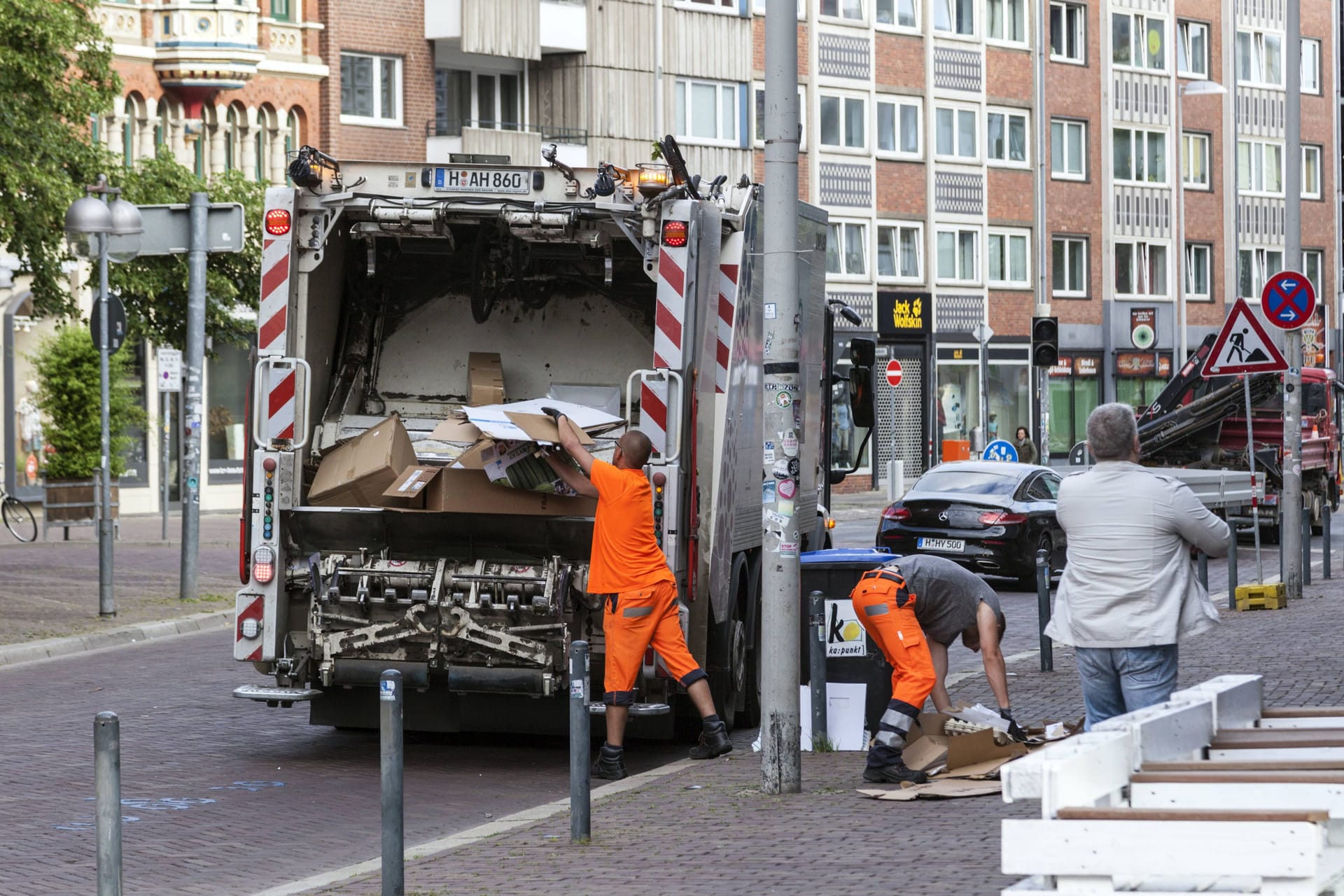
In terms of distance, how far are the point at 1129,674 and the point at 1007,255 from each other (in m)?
50.8

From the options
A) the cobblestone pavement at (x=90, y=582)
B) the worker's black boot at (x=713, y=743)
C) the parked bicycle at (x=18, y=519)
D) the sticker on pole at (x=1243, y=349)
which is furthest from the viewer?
the parked bicycle at (x=18, y=519)

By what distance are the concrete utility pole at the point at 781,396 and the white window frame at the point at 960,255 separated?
4587 cm

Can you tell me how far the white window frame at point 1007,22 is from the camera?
57250 millimetres

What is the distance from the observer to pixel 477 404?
11.8m

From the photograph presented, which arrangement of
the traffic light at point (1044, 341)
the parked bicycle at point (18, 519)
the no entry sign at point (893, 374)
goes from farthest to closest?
the no entry sign at point (893, 374), the traffic light at point (1044, 341), the parked bicycle at point (18, 519)

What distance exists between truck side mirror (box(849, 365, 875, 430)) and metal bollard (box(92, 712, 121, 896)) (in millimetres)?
8111

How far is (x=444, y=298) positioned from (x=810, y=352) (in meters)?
3.05

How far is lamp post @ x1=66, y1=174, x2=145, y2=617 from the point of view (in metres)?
18.8

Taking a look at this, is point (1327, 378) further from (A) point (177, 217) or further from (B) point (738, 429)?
Result: (B) point (738, 429)

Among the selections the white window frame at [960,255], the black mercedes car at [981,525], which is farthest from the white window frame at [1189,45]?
the black mercedes car at [981,525]

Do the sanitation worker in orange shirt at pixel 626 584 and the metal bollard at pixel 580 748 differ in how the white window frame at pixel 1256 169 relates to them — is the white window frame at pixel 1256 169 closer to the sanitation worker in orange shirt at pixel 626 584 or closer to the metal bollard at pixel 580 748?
the sanitation worker in orange shirt at pixel 626 584

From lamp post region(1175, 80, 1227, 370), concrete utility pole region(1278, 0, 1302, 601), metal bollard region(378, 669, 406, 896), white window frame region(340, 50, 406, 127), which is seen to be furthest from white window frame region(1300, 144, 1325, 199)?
metal bollard region(378, 669, 406, 896)

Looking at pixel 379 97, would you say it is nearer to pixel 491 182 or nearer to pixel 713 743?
pixel 491 182

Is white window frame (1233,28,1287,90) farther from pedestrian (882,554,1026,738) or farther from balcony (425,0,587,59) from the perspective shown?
pedestrian (882,554,1026,738)
